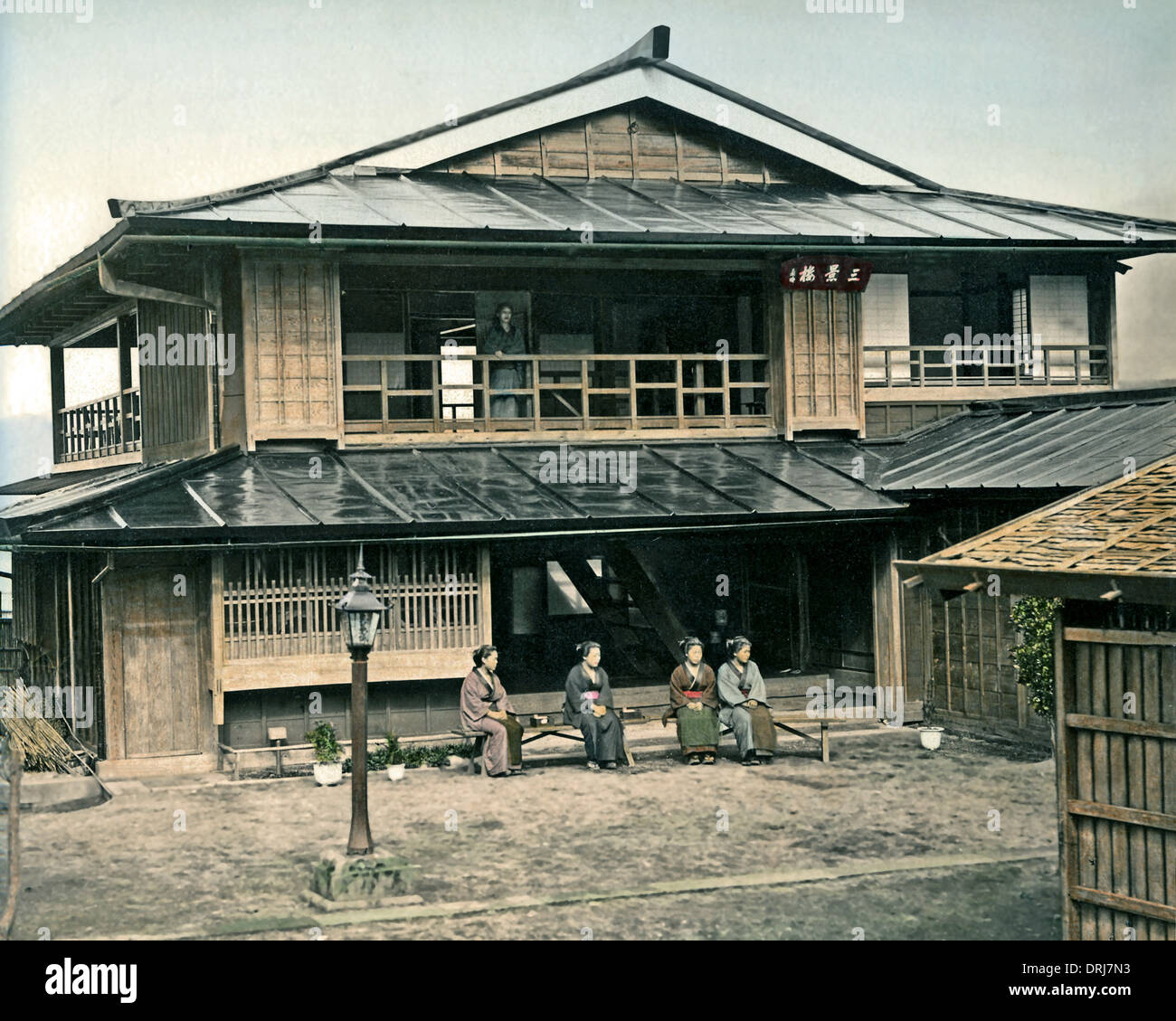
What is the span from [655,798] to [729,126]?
11127 mm

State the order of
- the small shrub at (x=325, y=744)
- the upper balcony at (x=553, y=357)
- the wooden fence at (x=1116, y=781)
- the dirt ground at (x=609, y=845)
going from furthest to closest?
the upper balcony at (x=553, y=357) → the small shrub at (x=325, y=744) → the dirt ground at (x=609, y=845) → the wooden fence at (x=1116, y=781)

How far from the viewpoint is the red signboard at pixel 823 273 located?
1886 cm

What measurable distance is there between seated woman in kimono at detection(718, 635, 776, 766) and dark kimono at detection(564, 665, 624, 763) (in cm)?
128

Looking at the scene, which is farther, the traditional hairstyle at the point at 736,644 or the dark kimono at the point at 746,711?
the traditional hairstyle at the point at 736,644

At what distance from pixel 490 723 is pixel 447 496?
2816 mm

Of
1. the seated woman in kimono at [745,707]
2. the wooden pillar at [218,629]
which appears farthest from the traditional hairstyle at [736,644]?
the wooden pillar at [218,629]

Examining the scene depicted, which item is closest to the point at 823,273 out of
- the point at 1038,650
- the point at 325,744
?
the point at 1038,650

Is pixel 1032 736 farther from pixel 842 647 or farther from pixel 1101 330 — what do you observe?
pixel 1101 330

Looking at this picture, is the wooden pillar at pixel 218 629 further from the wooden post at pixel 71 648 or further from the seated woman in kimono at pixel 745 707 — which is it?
the seated woman in kimono at pixel 745 707

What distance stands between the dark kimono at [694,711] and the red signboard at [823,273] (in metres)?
5.96

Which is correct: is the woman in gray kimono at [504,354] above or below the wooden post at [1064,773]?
above

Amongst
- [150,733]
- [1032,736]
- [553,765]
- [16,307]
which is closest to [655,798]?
[553,765]

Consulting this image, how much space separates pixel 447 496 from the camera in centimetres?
1647

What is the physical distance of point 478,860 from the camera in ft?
38.1
